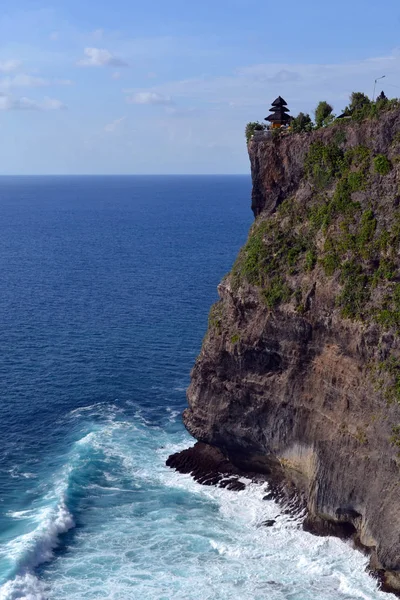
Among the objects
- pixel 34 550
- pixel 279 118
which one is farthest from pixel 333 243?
pixel 34 550

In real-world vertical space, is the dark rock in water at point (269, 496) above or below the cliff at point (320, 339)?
below

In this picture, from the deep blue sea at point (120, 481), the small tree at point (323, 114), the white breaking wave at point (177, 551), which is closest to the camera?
the white breaking wave at point (177, 551)

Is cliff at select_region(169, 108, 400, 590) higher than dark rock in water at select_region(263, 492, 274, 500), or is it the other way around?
cliff at select_region(169, 108, 400, 590)

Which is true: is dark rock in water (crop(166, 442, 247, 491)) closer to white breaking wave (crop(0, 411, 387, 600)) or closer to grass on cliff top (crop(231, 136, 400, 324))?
white breaking wave (crop(0, 411, 387, 600))

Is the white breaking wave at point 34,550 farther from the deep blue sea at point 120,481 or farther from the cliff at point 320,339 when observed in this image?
A: the cliff at point 320,339

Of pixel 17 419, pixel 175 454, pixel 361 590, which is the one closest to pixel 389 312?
pixel 361 590

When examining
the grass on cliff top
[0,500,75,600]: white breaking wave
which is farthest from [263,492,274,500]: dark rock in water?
the grass on cliff top

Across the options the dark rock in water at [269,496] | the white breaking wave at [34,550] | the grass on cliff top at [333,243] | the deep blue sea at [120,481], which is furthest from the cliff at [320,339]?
the white breaking wave at [34,550]
